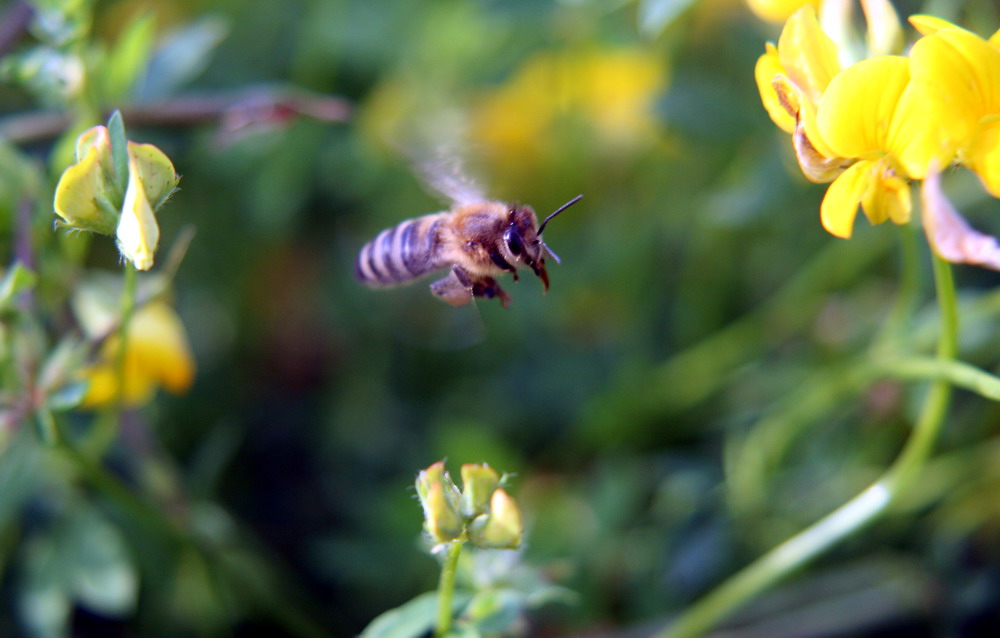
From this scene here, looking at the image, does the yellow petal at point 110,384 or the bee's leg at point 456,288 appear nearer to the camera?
the bee's leg at point 456,288

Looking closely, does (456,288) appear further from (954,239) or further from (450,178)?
(954,239)

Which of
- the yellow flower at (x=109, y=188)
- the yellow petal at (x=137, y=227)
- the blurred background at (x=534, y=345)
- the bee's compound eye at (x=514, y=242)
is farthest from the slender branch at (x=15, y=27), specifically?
the bee's compound eye at (x=514, y=242)

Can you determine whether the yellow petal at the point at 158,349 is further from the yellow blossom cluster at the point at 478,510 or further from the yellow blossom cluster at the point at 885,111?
the yellow blossom cluster at the point at 885,111

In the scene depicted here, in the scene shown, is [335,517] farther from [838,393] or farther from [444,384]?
[838,393]

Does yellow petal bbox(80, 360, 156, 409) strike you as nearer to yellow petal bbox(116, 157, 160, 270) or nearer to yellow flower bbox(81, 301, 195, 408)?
yellow flower bbox(81, 301, 195, 408)

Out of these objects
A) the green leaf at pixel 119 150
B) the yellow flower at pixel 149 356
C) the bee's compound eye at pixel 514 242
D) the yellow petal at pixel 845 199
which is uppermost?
the yellow flower at pixel 149 356

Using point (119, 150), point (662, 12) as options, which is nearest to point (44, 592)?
point (119, 150)
